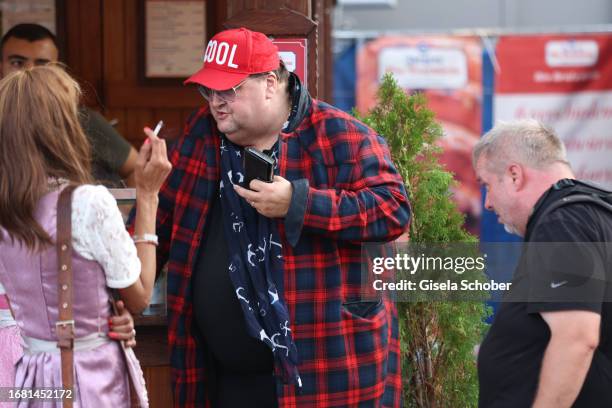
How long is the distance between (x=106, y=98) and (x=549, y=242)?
378 cm

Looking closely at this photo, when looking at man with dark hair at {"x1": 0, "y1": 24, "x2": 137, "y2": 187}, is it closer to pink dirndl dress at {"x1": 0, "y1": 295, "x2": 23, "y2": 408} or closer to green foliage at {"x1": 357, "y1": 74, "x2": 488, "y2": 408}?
green foliage at {"x1": 357, "y1": 74, "x2": 488, "y2": 408}

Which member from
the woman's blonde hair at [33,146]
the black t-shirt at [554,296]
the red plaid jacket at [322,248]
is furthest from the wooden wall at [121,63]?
the black t-shirt at [554,296]

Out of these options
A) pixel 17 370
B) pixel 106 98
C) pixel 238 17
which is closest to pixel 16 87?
pixel 17 370

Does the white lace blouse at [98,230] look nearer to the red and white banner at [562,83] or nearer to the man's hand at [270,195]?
the man's hand at [270,195]

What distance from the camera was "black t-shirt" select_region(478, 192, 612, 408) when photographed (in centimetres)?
279

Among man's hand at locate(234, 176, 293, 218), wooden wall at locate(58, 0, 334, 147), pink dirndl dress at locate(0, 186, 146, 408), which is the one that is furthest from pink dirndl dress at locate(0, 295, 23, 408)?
wooden wall at locate(58, 0, 334, 147)

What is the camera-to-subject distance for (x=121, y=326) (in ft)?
9.58

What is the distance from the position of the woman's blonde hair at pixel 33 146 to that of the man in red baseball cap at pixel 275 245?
2.18 ft

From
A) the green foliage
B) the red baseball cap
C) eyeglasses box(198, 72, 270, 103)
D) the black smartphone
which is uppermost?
the red baseball cap

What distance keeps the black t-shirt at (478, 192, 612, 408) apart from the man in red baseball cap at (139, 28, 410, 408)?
24.8 inches

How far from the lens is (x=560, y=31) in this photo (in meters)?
8.42

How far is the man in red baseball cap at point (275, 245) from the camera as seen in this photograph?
11.1 ft

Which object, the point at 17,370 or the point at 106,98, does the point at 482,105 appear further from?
the point at 17,370

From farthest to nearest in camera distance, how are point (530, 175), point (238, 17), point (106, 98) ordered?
1. point (106, 98)
2. point (238, 17)
3. point (530, 175)
